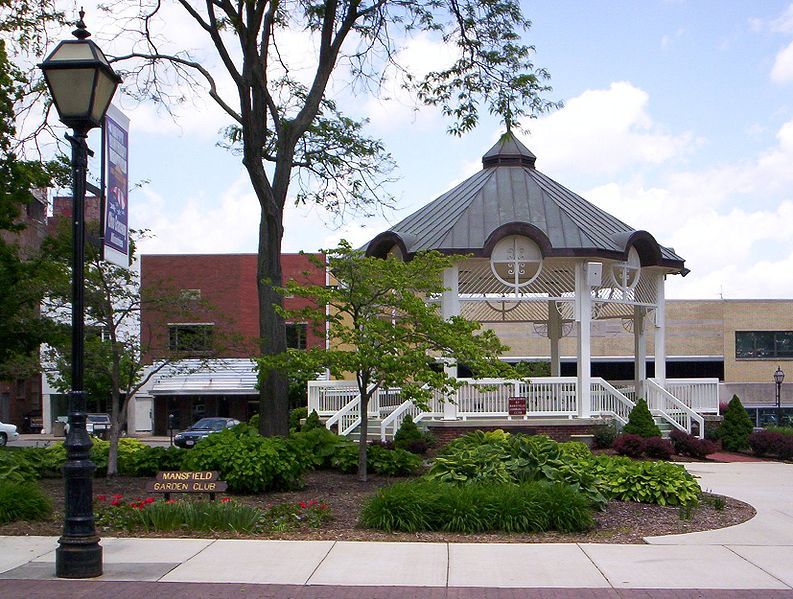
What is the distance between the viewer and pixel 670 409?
26891 millimetres

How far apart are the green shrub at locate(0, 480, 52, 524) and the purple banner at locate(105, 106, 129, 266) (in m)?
4.00

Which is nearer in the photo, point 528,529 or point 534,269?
point 528,529

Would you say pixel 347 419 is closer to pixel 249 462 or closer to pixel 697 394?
pixel 697 394

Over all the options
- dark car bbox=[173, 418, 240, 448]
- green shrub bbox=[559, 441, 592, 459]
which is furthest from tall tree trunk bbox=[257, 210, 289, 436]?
dark car bbox=[173, 418, 240, 448]

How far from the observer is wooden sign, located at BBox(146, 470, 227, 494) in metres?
13.0

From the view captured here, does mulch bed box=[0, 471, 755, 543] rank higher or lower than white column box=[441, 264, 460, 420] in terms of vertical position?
lower

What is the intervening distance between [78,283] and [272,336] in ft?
32.2

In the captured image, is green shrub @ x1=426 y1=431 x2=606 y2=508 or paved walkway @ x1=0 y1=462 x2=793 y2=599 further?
green shrub @ x1=426 y1=431 x2=606 y2=508

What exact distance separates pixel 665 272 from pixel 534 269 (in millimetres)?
4775

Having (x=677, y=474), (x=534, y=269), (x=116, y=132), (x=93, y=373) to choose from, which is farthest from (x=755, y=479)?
(x=116, y=132)

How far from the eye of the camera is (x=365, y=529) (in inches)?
481

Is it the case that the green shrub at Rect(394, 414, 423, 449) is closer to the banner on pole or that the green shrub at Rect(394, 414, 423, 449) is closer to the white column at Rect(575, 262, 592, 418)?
the white column at Rect(575, 262, 592, 418)

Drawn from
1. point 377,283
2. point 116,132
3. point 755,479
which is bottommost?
point 755,479

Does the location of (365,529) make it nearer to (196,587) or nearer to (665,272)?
(196,587)
